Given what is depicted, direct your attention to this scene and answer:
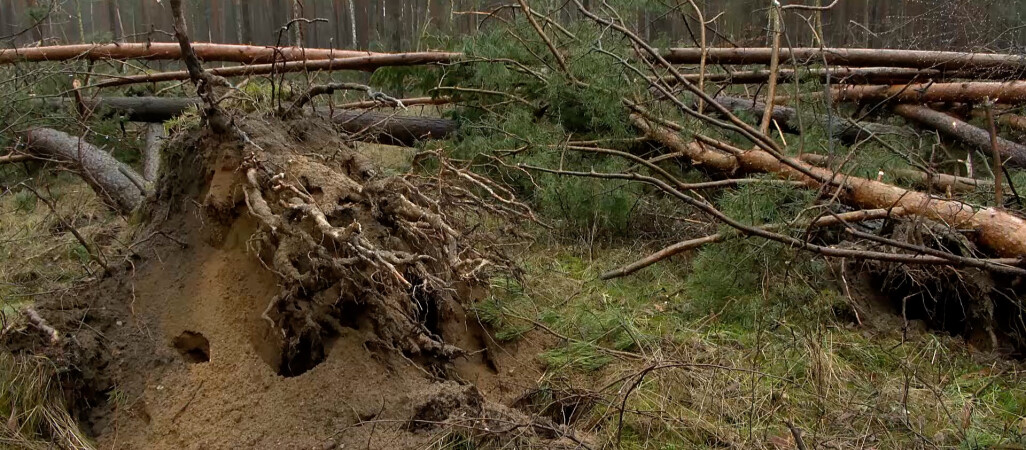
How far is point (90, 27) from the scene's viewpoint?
468 inches

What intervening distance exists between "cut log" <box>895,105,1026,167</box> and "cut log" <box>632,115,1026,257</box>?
215 centimetres

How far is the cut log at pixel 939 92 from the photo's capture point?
6.99m

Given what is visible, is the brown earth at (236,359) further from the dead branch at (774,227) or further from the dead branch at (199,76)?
the dead branch at (774,227)

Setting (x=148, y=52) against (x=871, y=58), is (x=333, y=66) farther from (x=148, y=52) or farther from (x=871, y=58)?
(x=871, y=58)

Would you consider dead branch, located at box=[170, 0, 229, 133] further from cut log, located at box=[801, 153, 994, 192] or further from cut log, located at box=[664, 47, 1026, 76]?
cut log, located at box=[664, 47, 1026, 76]

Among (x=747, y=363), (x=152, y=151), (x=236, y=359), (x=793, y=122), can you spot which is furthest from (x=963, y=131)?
(x=152, y=151)

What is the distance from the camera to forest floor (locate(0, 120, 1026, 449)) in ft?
10.8

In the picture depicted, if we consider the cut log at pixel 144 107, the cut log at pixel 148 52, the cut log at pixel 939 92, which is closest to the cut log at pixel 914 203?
the cut log at pixel 939 92

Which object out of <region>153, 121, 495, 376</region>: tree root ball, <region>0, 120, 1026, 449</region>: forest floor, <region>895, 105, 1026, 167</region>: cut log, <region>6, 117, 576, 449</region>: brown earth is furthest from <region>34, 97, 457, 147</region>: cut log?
<region>895, 105, 1026, 167</region>: cut log

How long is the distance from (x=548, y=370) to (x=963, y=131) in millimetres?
4764

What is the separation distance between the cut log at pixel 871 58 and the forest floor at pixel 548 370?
336 cm

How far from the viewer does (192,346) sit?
3.64 metres

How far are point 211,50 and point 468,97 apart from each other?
122 inches

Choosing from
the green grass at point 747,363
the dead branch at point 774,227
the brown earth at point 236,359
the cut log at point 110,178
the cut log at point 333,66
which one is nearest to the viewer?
the brown earth at point 236,359
